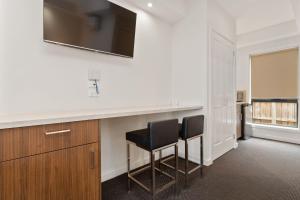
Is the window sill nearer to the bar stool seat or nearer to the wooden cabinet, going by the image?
the bar stool seat

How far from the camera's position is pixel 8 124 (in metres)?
0.98

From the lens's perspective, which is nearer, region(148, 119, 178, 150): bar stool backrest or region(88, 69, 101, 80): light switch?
region(148, 119, 178, 150): bar stool backrest

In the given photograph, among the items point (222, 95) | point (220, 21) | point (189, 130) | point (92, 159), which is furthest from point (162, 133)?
point (220, 21)

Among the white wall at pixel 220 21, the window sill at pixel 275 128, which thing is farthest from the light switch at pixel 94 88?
the window sill at pixel 275 128

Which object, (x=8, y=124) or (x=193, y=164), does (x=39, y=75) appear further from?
(x=193, y=164)

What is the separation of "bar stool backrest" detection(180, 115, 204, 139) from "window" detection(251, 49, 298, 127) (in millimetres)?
2993

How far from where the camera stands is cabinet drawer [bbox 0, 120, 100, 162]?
1.00m

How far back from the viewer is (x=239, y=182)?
2057mm

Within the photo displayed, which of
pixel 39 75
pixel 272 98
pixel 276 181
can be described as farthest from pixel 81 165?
pixel 272 98

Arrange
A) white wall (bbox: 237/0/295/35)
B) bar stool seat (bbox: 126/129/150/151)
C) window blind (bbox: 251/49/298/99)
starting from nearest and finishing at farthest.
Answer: bar stool seat (bbox: 126/129/150/151) → white wall (bbox: 237/0/295/35) → window blind (bbox: 251/49/298/99)

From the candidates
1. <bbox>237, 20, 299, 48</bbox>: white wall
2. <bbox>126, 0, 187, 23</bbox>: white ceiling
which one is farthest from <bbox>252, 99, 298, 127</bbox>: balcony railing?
<bbox>126, 0, 187, 23</bbox>: white ceiling

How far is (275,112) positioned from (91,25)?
4.58m

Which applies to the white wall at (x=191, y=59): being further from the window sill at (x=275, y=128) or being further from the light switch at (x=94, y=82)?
the window sill at (x=275, y=128)

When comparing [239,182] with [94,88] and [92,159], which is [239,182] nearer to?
[92,159]
